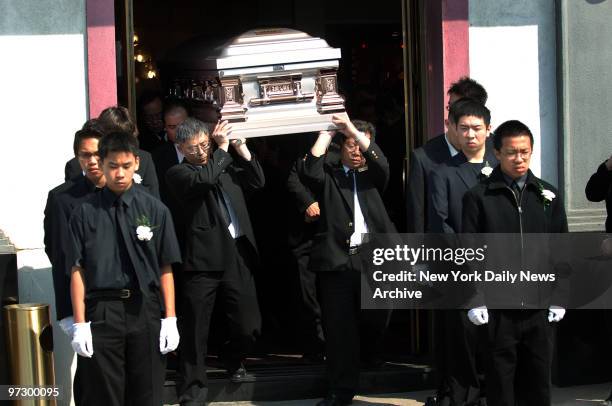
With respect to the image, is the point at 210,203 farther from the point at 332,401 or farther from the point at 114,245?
the point at 114,245

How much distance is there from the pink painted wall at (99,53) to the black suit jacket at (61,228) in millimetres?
954

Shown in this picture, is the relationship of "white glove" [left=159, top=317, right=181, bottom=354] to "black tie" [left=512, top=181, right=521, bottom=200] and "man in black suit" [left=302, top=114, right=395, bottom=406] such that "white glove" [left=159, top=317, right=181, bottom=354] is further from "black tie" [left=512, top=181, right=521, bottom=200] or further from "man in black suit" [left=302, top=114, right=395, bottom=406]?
"black tie" [left=512, top=181, right=521, bottom=200]

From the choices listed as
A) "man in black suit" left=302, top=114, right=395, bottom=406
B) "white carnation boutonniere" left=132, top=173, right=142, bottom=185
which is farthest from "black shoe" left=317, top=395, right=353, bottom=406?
"white carnation boutonniere" left=132, top=173, right=142, bottom=185

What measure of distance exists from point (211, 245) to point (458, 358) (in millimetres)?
1577

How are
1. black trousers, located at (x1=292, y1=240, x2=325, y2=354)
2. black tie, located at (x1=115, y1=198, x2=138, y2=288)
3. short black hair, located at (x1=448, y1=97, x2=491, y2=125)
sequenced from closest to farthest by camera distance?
black tie, located at (x1=115, y1=198, x2=138, y2=288), short black hair, located at (x1=448, y1=97, x2=491, y2=125), black trousers, located at (x1=292, y1=240, x2=325, y2=354)

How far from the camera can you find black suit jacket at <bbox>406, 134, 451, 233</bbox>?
7125 mm

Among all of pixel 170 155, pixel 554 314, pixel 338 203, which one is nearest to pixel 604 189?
pixel 338 203

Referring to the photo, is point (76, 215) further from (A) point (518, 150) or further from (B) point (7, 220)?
(A) point (518, 150)

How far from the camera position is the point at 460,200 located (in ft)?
23.0

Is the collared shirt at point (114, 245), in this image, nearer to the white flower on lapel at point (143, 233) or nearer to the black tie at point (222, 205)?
the white flower on lapel at point (143, 233)

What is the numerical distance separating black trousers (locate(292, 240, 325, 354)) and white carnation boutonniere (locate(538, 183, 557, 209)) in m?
2.43

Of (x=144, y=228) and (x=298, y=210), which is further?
(x=298, y=210)

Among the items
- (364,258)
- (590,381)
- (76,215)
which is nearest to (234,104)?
(364,258)

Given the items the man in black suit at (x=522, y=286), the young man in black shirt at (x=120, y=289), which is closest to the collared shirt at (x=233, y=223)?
the young man in black shirt at (x=120, y=289)
